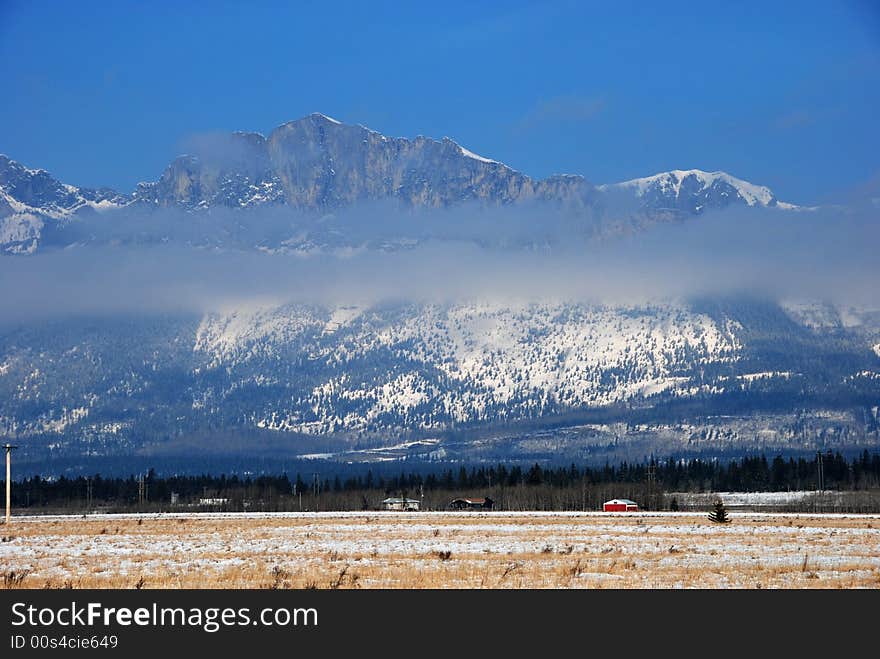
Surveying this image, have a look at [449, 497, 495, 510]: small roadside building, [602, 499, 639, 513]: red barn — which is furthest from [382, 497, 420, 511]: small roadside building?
[602, 499, 639, 513]: red barn

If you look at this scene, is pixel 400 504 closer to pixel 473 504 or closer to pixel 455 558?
pixel 473 504

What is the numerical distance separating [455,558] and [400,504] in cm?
11962

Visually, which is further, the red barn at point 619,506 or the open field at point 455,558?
the red barn at point 619,506

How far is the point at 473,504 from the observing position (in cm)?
16612

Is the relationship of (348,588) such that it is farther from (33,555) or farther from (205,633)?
(33,555)

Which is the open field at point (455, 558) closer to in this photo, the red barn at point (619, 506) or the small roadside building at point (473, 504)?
the red barn at point (619, 506)

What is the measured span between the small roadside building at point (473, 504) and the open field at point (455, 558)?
Answer: 272 feet

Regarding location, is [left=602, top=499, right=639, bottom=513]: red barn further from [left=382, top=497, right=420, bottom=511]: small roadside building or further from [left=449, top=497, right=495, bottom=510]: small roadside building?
[left=382, top=497, right=420, bottom=511]: small roadside building

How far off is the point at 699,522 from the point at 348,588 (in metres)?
60.5

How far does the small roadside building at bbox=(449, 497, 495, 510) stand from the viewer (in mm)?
162750

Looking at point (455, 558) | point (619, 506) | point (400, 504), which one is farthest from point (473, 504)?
point (455, 558)

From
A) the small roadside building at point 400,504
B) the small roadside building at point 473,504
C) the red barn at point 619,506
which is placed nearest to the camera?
the red barn at point 619,506

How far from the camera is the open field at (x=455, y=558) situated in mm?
41500

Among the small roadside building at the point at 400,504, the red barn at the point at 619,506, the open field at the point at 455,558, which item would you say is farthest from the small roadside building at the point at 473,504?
the open field at the point at 455,558
